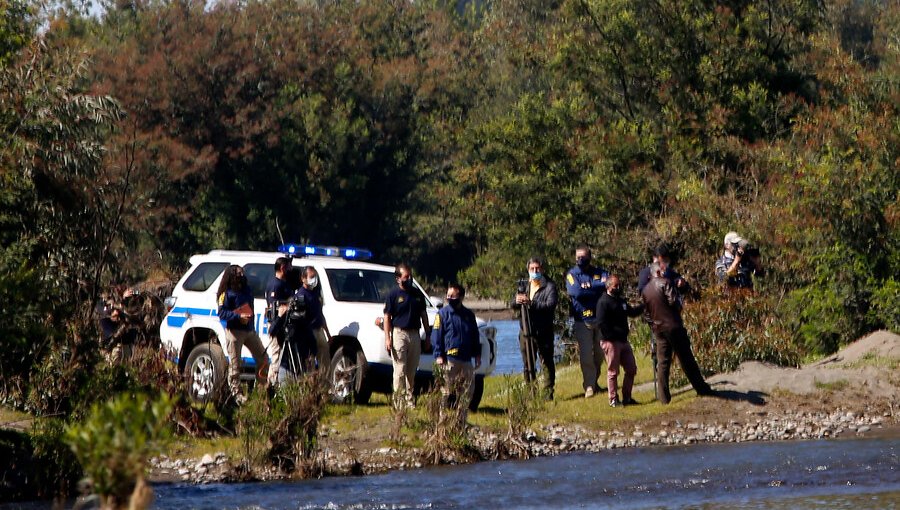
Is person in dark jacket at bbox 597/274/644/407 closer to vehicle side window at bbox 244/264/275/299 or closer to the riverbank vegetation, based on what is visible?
the riverbank vegetation

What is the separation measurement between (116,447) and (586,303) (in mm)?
12391

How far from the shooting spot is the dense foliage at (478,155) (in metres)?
17.4

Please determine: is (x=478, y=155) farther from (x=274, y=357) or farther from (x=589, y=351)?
(x=274, y=357)

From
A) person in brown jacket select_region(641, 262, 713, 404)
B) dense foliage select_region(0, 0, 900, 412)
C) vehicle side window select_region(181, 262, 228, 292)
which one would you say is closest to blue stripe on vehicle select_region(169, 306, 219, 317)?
vehicle side window select_region(181, 262, 228, 292)

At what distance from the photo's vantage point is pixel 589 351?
18078 mm

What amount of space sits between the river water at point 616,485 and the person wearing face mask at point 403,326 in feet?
6.66

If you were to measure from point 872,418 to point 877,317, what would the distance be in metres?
4.69

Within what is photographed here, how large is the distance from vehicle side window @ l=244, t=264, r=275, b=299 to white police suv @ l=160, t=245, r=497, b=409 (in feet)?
0.04

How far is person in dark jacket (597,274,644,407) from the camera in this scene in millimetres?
17156

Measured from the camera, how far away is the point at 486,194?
31328 millimetres

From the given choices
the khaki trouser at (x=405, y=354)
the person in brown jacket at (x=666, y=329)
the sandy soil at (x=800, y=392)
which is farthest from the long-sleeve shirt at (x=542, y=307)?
the khaki trouser at (x=405, y=354)

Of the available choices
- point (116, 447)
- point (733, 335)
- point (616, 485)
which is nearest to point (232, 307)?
point (616, 485)

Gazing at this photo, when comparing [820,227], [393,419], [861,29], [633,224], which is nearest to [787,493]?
[393,419]

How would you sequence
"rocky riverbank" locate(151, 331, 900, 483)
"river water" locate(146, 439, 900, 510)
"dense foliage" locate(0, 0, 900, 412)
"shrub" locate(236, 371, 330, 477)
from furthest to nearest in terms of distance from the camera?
1. "dense foliage" locate(0, 0, 900, 412)
2. "rocky riverbank" locate(151, 331, 900, 483)
3. "shrub" locate(236, 371, 330, 477)
4. "river water" locate(146, 439, 900, 510)
